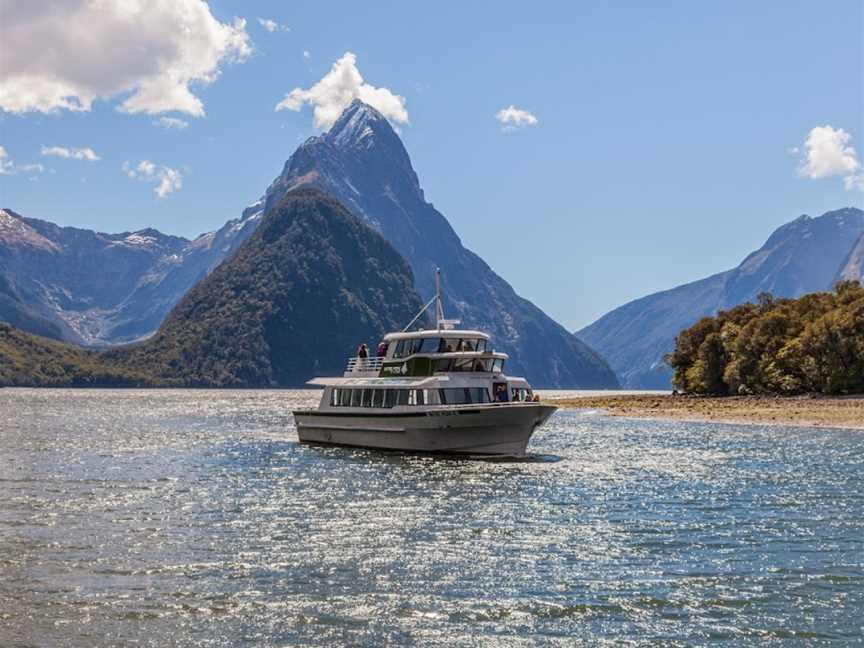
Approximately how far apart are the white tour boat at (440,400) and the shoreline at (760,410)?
41.2m

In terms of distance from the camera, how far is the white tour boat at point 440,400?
60.7 meters

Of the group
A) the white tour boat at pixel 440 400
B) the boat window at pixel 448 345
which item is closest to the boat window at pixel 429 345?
the white tour boat at pixel 440 400

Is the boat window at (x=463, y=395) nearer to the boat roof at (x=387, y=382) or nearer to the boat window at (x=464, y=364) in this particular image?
the boat roof at (x=387, y=382)

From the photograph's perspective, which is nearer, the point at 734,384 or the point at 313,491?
the point at 313,491

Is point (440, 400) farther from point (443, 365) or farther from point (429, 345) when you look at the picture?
point (429, 345)

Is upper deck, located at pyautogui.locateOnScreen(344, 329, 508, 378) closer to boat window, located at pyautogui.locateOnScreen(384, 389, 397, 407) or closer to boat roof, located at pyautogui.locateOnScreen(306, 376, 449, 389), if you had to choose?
boat roof, located at pyautogui.locateOnScreen(306, 376, 449, 389)

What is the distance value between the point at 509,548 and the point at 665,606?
329 inches

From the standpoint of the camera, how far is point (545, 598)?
80.9 feet

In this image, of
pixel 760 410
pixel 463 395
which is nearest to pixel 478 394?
pixel 463 395

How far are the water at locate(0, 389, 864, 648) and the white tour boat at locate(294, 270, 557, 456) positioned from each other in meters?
2.45

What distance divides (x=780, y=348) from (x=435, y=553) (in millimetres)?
116696

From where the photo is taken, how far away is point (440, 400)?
62.4 metres

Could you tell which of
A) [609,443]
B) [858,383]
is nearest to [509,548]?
[609,443]

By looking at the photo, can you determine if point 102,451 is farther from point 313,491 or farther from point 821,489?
point 821,489
